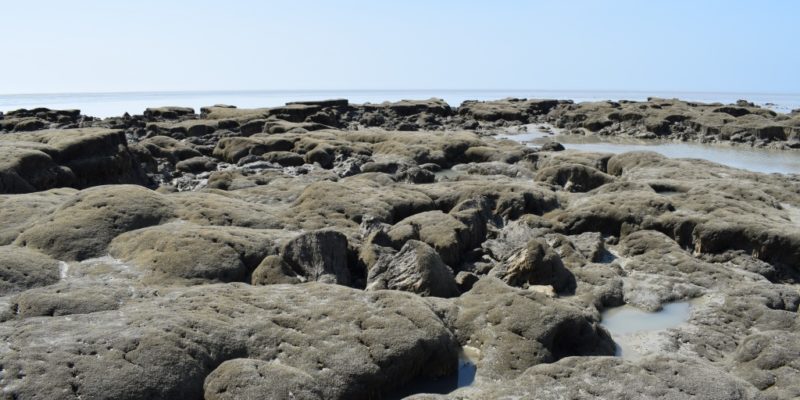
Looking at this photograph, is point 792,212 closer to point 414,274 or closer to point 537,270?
point 537,270

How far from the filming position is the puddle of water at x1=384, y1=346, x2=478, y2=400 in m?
15.4

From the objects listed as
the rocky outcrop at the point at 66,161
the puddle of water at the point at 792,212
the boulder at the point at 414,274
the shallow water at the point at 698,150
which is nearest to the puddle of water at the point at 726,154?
the shallow water at the point at 698,150

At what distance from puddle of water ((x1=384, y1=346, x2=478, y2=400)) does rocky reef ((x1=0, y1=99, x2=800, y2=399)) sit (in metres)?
0.18

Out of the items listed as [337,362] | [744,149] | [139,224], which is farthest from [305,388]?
[744,149]

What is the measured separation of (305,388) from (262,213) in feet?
50.6

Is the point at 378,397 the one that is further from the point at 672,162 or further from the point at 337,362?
the point at 672,162

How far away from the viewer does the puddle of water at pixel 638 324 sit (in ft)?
61.8

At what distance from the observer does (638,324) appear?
2075 centimetres

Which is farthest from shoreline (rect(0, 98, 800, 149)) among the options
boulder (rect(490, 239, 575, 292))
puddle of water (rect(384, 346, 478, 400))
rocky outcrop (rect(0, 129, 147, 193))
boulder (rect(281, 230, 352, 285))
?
puddle of water (rect(384, 346, 478, 400))

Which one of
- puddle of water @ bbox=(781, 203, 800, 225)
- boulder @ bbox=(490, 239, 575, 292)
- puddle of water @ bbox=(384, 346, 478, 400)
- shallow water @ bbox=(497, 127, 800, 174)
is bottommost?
shallow water @ bbox=(497, 127, 800, 174)

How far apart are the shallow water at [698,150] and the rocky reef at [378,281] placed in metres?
18.6

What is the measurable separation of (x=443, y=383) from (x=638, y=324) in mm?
8303

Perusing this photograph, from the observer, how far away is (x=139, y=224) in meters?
24.5

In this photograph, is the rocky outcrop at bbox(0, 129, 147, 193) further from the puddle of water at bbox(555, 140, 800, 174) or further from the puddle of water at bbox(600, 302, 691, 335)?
the puddle of water at bbox(555, 140, 800, 174)
